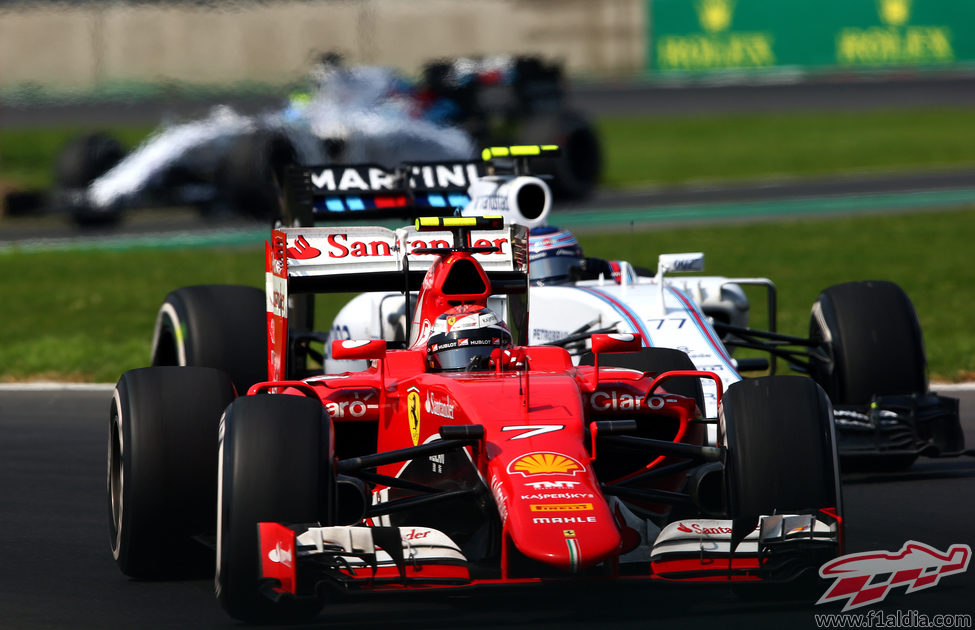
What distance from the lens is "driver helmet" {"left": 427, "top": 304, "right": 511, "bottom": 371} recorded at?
725cm

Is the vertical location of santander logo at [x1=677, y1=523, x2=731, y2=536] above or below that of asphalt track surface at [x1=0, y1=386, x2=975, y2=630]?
above

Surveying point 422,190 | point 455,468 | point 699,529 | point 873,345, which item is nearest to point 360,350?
point 455,468

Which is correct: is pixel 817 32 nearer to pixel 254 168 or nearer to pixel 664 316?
pixel 254 168

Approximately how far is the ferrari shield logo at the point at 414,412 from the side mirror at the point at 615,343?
0.81 m

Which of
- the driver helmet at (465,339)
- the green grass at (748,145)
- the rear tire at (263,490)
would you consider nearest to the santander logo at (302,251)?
the driver helmet at (465,339)

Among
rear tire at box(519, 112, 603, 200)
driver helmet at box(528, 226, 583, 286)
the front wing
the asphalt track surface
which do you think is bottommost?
the asphalt track surface

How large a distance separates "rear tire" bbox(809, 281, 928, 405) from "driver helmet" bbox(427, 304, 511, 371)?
2916 mm

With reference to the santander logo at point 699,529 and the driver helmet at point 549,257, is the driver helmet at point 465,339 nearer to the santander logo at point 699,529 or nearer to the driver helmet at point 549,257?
the santander logo at point 699,529

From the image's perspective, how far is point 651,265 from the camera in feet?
64.3

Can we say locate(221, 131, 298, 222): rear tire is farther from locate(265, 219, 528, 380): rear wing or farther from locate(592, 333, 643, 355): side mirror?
locate(592, 333, 643, 355): side mirror

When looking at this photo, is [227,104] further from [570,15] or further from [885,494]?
[570,15]

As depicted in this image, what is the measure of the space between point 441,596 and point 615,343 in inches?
54.8

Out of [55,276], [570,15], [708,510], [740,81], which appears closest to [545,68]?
[55,276]

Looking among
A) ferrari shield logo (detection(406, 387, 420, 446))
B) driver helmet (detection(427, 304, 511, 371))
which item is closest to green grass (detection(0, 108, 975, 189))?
driver helmet (detection(427, 304, 511, 371))
